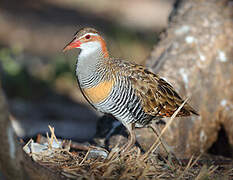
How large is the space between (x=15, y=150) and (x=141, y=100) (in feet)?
5.82

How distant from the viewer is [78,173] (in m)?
3.17

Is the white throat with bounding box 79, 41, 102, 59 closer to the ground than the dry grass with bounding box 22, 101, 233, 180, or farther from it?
farther from it

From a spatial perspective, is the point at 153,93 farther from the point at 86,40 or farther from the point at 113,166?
the point at 113,166

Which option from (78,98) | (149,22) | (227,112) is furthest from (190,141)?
(149,22)

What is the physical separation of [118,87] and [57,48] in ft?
20.3

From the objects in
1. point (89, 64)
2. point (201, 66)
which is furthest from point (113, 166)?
point (201, 66)

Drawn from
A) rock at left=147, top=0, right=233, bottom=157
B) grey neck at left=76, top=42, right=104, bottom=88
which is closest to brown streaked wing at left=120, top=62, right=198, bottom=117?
grey neck at left=76, top=42, right=104, bottom=88

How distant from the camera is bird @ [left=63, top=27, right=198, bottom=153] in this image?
154 inches

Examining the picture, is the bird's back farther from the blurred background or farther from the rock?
the blurred background

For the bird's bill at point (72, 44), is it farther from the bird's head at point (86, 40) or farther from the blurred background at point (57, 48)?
the blurred background at point (57, 48)

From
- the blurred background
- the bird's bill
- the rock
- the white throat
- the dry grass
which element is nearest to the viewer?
the dry grass

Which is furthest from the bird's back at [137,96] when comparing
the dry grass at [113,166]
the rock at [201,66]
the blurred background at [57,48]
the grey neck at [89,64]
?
the blurred background at [57,48]

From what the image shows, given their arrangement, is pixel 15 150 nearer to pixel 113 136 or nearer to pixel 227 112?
pixel 113 136

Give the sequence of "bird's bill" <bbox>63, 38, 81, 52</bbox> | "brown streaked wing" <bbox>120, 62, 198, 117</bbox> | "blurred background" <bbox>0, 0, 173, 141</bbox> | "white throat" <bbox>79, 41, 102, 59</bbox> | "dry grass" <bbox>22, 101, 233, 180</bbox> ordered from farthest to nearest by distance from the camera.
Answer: "blurred background" <bbox>0, 0, 173, 141</bbox> → "brown streaked wing" <bbox>120, 62, 198, 117</bbox> → "white throat" <bbox>79, 41, 102, 59</bbox> → "bird's bill" <bbox>63, 38, 81, 52</bbox> → "dry grass" <bbox>22, 101, 233, 180</bbox>
